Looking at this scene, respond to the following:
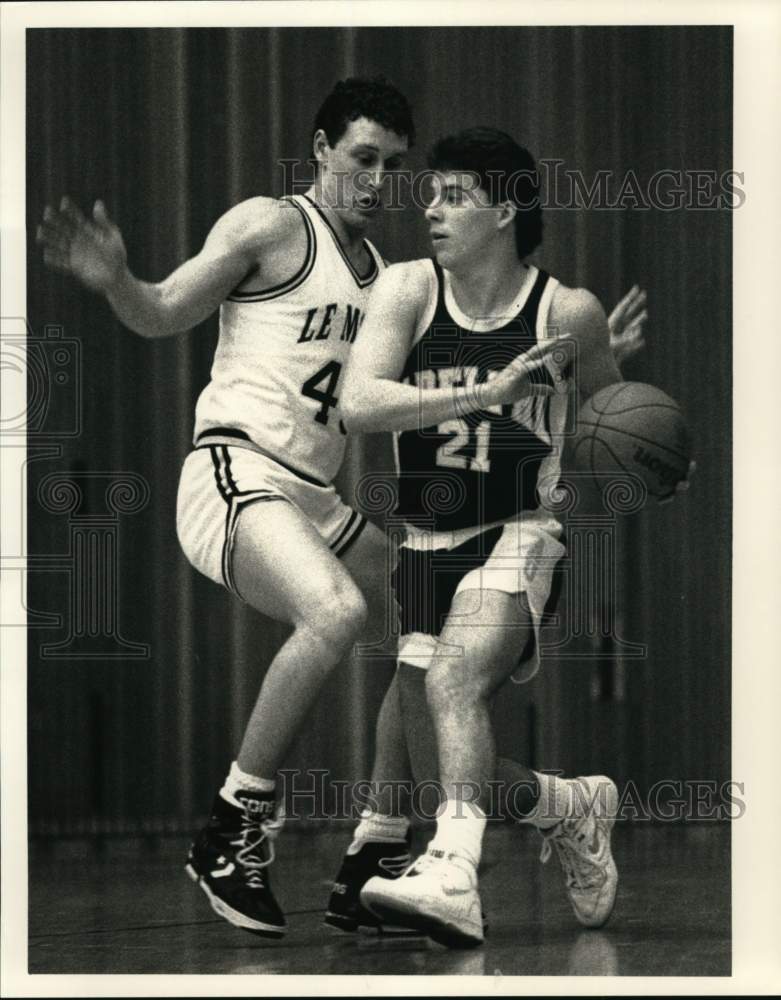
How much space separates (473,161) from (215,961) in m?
3.03

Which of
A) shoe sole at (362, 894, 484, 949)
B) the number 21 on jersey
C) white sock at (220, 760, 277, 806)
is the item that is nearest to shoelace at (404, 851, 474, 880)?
shoe sole at (362, 894, 484, 949)

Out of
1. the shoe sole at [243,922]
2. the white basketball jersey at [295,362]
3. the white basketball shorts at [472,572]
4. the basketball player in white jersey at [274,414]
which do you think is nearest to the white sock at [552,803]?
the white basketball shorts at [472,572]

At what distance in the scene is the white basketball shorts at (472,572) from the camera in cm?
664

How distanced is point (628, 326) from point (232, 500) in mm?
1633

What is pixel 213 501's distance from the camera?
673 cm

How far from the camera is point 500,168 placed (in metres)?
6.83

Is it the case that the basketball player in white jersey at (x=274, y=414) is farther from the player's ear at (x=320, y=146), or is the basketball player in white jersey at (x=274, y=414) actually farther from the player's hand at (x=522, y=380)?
the player's hand at (x=522, y=380)

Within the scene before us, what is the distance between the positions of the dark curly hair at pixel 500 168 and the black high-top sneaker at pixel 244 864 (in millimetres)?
2271

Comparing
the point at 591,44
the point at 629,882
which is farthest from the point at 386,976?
the point at 591,44

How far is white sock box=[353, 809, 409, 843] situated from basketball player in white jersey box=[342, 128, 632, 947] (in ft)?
1.53

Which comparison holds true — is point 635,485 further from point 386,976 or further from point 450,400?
point 386,976

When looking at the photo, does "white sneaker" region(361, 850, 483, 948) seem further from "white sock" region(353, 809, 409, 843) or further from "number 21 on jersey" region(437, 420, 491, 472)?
"number 21 on jersey" region(437, 420, 491, 472)

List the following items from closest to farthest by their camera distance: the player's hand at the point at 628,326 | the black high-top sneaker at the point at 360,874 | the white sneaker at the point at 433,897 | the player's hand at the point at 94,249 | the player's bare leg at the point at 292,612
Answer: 1. the white sneaker at the point at 433,897
2. the player's bare leg at the point at 292,612
3. the player's hand at the point at 94,249
4. the black high-top sneaker at the point at 360,874
5. the player's hand at the point at 628,326

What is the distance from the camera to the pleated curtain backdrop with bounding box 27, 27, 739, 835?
22.7ft
